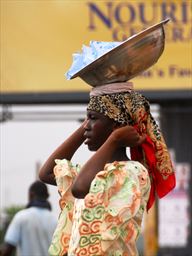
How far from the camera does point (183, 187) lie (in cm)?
1295

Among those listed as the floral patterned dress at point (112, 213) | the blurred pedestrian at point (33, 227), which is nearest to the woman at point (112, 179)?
the floral patterned dress at point (112, 213)

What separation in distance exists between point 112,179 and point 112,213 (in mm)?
133

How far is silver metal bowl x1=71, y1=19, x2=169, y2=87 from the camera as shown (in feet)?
15.7

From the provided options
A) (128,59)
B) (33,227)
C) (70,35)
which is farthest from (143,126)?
(70,35)

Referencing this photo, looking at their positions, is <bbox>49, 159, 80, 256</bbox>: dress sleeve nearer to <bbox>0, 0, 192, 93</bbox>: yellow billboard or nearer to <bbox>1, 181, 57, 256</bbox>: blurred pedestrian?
<bbox>1, 181, 57, 256</bbox>: blurred pedestrian

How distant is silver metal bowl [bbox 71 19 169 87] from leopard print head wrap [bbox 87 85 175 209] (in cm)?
7

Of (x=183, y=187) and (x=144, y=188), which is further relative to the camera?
(x=183, y=187)

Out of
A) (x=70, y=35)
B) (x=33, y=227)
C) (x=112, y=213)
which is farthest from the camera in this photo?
(x=70, y=35)

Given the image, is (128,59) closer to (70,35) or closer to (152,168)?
(152,168)

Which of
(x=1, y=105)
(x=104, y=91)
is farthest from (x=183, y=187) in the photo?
(x=104, y=91)

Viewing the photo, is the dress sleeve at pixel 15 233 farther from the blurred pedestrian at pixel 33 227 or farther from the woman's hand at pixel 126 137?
the woman's hand at pixel 126 137

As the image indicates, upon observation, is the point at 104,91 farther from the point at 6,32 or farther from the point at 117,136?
the point at 6,32

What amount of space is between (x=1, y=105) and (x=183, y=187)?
6.96 ft

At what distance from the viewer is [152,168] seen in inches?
197
